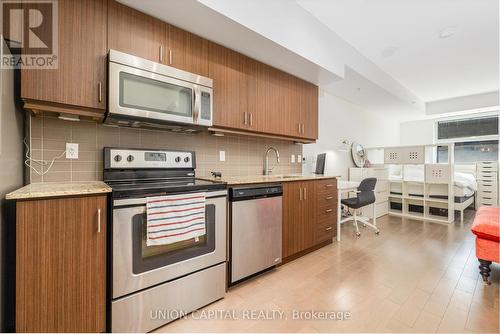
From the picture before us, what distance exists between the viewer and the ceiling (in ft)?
7.93

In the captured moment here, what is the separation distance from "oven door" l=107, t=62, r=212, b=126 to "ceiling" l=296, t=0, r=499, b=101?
5.14 ft

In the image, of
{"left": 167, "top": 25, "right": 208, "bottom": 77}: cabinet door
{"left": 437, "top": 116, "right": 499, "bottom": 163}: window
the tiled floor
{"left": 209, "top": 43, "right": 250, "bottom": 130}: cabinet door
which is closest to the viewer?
the tiled floor

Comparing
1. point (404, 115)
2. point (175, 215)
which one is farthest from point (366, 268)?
point (404, 115)

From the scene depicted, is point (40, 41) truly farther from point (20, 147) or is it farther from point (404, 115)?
point (404, 115)

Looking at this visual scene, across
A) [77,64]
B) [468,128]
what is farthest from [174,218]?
[468,128]

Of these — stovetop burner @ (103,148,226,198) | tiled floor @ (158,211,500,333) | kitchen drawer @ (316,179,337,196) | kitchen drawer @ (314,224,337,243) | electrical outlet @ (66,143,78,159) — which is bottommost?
tiled floor @ (158,211,500,333)

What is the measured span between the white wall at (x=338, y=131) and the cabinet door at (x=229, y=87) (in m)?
1.65

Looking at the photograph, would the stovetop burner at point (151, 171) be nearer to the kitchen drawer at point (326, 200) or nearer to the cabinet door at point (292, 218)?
the cabinet door at point (292, 218)

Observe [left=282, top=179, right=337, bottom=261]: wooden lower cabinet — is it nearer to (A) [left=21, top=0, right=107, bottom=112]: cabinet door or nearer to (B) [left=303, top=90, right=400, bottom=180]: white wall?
(B) [left=303, top=90, right=400, bottom=180]: white wall

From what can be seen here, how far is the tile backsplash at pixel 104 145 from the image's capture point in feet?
5.37

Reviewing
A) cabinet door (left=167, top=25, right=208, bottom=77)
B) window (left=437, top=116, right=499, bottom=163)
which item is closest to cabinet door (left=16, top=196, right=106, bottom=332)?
cabinet door (left=167, top=25, right=208, bottom=77)

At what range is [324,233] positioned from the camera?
2.92m

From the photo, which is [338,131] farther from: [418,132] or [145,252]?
[145,252]

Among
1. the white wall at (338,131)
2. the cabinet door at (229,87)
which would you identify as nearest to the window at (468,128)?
the white wall at (338,131)
